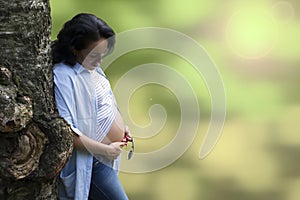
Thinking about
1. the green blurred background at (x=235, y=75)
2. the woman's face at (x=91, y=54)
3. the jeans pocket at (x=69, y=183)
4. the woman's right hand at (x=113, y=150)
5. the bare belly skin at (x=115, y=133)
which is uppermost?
the green blurred background at (x=235, y=75)

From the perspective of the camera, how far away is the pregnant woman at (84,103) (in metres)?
2.20

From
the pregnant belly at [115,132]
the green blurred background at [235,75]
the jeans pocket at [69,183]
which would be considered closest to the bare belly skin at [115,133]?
the pregnant belly at [115,132]

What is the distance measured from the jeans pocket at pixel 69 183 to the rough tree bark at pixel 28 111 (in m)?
0.24

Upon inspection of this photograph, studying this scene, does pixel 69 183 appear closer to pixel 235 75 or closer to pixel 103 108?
pixel 103 108

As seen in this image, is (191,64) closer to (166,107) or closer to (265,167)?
(166,107)

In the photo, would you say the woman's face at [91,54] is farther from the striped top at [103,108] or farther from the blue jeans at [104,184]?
the blue jeans at [104,184]

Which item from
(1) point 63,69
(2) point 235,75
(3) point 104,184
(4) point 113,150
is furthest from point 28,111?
(2) point 235,75

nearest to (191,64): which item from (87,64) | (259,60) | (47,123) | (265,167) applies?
(259,60)

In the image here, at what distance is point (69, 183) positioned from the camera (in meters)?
2.25

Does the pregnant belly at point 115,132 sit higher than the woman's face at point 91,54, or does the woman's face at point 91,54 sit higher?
the woman's face at point 91,54

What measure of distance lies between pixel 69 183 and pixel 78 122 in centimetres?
22

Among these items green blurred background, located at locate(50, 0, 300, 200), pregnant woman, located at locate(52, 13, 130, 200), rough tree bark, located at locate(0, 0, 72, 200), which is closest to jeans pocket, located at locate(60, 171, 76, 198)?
pregnant woman, located at locate(52, 13, 130, 200)

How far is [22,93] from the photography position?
1879 millimetres

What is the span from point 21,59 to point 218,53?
1563mm
